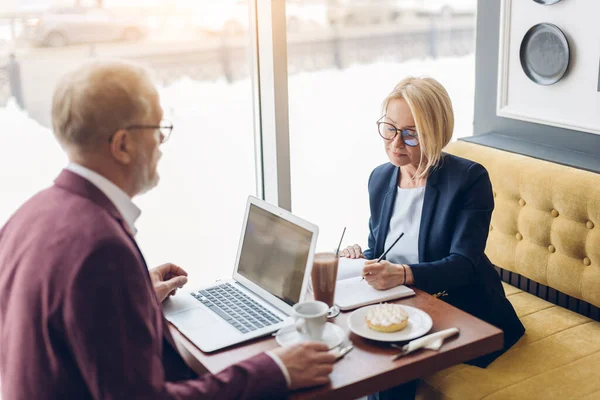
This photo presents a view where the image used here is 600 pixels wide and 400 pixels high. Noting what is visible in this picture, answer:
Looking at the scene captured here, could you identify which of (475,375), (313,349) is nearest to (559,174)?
(475,375)

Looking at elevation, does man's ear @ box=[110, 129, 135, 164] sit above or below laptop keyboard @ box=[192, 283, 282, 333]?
above

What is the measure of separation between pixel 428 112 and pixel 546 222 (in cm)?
65

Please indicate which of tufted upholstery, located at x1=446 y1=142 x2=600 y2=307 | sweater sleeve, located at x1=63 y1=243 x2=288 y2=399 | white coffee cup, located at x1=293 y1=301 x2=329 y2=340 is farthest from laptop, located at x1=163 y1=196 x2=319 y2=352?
tufted upholstery, located at x1=446 y1=142 x2=600 y2=307

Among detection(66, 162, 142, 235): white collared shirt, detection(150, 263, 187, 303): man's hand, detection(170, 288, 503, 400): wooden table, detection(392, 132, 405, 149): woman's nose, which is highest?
detection(66, 162, 142, 235): white collared shirt

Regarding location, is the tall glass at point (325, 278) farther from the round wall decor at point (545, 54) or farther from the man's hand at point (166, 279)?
the round wall decor at point (545, 54)

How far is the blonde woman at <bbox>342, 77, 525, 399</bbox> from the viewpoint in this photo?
7.13ft

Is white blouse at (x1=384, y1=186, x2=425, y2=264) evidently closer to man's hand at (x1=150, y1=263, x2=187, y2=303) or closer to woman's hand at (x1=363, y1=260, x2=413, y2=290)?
woman's hand at (x1=363, y1=260, x2=413, y2=290)

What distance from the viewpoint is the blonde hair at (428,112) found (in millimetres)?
2199

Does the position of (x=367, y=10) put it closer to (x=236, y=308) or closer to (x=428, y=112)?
(x=428, y=112)

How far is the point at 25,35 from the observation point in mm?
2371

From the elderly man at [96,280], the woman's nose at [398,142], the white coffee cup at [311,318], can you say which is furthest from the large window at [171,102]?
the white coffee cup at [311,318]

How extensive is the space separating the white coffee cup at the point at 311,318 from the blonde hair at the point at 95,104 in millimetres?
570

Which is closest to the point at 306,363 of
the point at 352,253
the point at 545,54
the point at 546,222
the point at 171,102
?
the point at 352,253

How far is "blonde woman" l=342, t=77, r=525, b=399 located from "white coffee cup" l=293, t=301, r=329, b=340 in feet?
1.76
